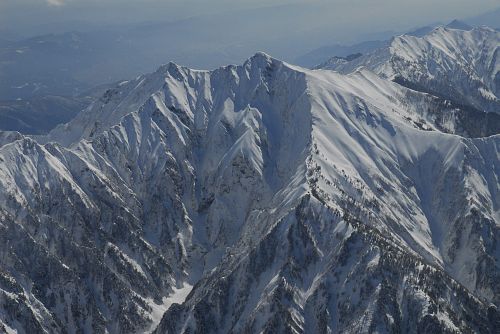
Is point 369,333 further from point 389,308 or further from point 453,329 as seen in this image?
point 453,329

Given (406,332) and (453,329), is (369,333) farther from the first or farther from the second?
(453,329)

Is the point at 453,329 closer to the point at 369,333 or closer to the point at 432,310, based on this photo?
the point at 432,310

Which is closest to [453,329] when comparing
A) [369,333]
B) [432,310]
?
[432,310]

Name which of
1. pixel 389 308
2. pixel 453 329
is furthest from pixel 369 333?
pixel 453 329
